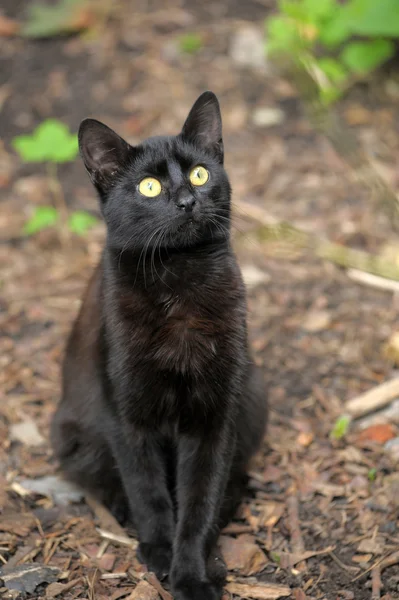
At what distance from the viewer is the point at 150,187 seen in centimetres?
248

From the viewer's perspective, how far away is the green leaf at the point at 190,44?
19.5 feet

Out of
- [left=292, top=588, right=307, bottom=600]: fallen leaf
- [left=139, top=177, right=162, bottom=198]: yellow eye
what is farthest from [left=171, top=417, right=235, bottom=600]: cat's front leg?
[left=139, top=177, right=162, bottom=198]: yellow eye

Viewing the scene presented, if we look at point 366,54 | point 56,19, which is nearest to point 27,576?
point 366,54

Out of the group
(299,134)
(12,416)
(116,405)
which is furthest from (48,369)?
(299,134)

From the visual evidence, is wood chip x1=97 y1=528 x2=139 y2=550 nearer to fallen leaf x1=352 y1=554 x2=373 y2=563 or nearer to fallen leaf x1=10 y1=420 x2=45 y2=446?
fallen leaf x1=10 y1=420 x2=45 y2=446

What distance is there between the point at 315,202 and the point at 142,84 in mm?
1874

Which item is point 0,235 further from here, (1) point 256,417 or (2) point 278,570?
(2) point 278,570

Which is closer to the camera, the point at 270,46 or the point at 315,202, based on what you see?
the point at 315,202

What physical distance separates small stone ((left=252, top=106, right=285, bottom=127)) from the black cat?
2.90 m

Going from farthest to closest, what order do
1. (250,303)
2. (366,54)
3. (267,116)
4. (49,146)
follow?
(267,116), (366,54), (49,146), (250,303)

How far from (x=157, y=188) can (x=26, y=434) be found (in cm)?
150

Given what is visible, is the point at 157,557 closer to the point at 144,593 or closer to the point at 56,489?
the point at 144,593

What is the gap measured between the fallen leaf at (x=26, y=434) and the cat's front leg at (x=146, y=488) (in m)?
0.82

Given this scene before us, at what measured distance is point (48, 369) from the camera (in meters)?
3.80
